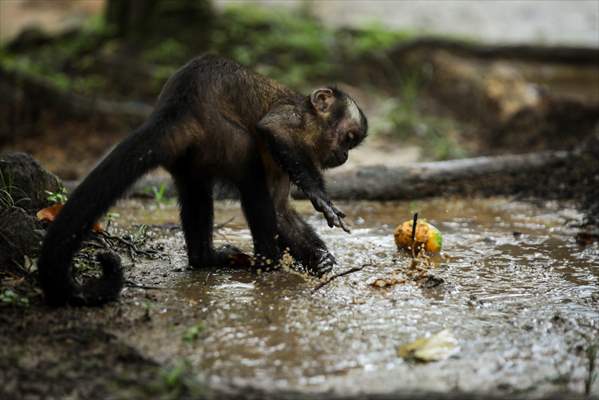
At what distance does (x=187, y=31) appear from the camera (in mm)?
12812

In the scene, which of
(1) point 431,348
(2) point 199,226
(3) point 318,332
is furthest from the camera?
(2) point 199,226

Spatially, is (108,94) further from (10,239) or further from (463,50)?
(10,239)

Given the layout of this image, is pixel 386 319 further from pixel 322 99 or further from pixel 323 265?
pixel 322 99

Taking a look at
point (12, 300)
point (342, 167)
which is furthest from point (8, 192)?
point (342, 167)

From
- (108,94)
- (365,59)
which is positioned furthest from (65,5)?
(365,59)

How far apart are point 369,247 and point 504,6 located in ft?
37.9

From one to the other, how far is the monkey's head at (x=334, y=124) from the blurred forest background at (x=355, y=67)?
326 centimetres

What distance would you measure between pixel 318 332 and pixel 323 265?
45.4 inches

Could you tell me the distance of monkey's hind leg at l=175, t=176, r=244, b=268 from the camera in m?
5.11

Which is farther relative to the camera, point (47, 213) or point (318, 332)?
point (47, 213)

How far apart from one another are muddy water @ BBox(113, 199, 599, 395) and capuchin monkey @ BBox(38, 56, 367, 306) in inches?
11.4

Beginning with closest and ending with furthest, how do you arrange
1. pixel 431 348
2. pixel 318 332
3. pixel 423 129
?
pixel 431 348, pixel 318 332, pixel 423 129

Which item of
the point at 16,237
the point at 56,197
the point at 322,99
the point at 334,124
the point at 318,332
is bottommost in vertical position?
the point at 318,332

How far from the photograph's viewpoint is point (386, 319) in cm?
407
